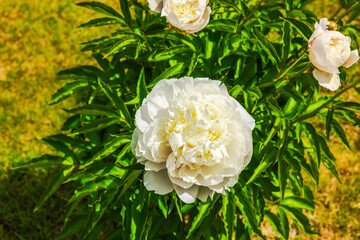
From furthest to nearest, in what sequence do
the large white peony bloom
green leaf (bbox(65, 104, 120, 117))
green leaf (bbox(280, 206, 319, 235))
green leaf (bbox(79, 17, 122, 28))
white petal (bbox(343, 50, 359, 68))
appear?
green leaf (bbox(280, 206, 319, 235)), green leaf (bbox(79, 17, 122, 28)), green leaf (bbox(65, 104, 120, 117)), white petal (bbox(343, 50, 359, 68)), the large white peony bloom

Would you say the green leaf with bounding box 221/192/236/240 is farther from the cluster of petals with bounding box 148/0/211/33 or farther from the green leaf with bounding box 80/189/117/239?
the cluster of petals with bounding box 148/0/211/33

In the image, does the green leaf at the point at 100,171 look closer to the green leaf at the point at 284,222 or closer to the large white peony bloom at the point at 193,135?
the large white peony bloom at the point at 193,135

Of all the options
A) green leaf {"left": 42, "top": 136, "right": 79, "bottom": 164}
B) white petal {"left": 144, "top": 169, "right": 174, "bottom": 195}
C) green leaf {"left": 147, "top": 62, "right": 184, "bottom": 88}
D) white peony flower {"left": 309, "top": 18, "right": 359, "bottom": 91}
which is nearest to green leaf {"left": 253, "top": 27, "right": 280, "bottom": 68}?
white peony flower {"left": 309, "top": 18, "right": 359, "bottom": 91}

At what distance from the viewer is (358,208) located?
2566 mm

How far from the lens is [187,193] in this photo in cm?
101

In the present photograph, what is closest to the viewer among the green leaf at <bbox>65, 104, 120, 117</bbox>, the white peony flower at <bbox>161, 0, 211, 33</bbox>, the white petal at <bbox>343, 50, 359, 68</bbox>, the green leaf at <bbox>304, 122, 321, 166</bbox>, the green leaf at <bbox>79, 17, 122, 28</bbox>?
the white petal at <bbox>343, 50, 359, 68</bbox>

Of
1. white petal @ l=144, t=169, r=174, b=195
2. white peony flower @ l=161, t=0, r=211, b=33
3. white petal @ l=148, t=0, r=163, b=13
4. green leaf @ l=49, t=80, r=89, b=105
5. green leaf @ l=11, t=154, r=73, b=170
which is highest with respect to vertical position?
white petal @ l=148, t=0, r=163, b=13

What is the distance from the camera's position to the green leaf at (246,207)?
1247 millimetres

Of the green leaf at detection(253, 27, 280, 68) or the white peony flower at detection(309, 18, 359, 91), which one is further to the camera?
the green leaf at detection(253, 27, 280, 68)

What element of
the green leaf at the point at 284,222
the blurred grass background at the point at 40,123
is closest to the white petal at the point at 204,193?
the green leaf at the point at 284,222

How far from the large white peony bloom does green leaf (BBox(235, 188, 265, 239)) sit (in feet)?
1.02

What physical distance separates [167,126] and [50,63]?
2.37 m

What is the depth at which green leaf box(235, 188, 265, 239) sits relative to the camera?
1247 mm

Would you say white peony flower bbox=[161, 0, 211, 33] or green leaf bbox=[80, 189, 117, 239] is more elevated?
white peony flower bbox=[161, 0, 211, 33]
